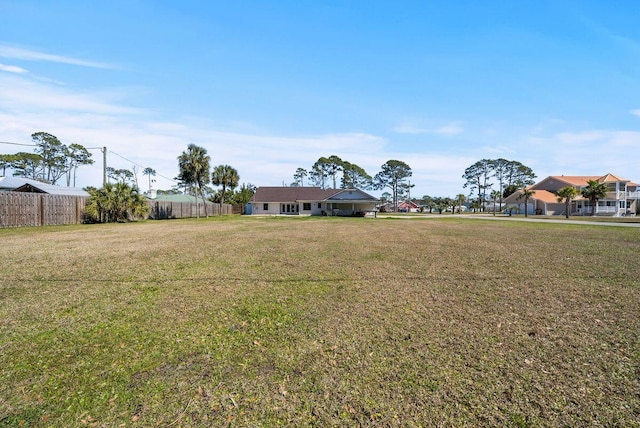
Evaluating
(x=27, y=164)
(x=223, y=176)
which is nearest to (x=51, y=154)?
(x=27, y=164)

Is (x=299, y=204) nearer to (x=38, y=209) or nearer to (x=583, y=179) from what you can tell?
(x=38, y=209)

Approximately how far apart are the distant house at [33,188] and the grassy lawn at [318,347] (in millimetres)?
31830

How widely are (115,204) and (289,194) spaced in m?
28.5

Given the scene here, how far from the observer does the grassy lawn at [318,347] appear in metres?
2.44

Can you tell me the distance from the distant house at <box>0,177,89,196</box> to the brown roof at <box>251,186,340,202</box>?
22500 mm

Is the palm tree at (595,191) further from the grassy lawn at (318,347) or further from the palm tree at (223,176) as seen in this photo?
the palm tree at (223,176)

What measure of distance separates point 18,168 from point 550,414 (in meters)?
83.1

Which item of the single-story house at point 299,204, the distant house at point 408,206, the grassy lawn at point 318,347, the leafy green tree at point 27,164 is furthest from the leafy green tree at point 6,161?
the distant house at point 408,206

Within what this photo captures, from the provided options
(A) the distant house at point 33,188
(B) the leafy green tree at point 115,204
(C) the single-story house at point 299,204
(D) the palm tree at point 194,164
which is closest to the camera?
(B) the leafy green tree at point 115,204

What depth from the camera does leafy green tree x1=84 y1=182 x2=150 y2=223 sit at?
22484 millimetres

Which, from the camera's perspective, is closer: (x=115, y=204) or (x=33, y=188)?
(x=115, y=204)

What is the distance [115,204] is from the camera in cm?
2381

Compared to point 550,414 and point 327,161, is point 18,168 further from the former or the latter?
point 550,414

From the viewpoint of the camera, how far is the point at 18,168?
58875mm
